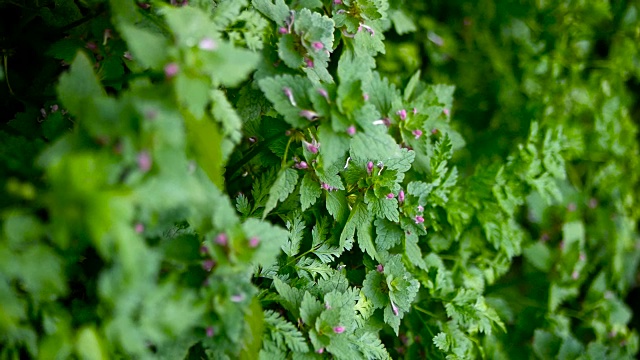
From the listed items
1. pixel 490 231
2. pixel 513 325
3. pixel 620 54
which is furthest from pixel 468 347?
pixel 620 54

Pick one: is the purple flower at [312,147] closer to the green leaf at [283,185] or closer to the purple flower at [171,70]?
the green leaf at [283,185]

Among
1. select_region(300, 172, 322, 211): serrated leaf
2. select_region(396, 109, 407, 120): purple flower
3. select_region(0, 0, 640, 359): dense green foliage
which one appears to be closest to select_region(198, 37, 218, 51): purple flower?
select_region(0, 0, 640, 359): dense green foliage

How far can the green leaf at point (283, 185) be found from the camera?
99cm

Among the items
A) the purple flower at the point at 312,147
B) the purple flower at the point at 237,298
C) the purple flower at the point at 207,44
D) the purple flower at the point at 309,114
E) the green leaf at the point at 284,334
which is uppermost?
the purple flower at the point at 207,44

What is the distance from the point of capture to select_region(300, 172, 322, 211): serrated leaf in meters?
1.04

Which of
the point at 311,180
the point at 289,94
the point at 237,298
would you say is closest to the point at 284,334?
the point at 237,298

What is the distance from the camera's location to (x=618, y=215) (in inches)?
→ 74.8

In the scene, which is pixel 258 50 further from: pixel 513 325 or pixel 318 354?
pixel 513 325

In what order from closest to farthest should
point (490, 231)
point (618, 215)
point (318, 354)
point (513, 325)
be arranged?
point (318, 354), point (490, 231), point (513, 325), point (618, 215)

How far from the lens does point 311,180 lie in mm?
1059

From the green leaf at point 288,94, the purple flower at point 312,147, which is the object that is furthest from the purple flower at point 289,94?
the purple flower at point 312,147

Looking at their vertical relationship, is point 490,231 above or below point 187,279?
below

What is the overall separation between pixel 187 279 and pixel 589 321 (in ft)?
4.56

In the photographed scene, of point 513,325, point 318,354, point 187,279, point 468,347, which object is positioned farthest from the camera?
point 513,325
